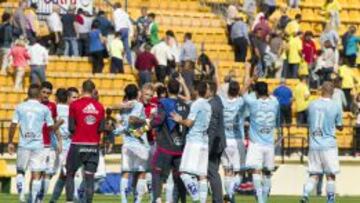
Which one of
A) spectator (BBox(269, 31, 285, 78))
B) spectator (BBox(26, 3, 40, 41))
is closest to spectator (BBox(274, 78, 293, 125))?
spectator (BBox(269, 31, 285, 78))

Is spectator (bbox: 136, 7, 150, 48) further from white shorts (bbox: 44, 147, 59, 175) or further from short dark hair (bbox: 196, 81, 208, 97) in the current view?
short dark hair (bbox: 196, 81, 208, 97)

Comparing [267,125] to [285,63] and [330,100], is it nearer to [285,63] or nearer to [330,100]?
[330,100]

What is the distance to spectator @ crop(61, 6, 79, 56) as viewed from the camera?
45812 millimetres

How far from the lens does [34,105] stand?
99.2ft

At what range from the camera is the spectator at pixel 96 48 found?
45.4m

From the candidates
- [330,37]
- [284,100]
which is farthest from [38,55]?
[330,37]

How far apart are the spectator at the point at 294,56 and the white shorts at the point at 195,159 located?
780 inches

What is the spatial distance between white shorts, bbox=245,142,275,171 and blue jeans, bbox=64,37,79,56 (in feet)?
47.1

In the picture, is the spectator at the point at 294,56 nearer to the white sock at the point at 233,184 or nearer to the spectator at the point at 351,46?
the spectator at the point at 351,46

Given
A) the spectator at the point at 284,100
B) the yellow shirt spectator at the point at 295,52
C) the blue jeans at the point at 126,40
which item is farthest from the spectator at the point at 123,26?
the yellow shirt spectator at the point at 295,52

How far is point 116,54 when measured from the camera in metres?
45.7

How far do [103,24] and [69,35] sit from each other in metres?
1.24

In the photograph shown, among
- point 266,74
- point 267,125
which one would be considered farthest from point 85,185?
point 266,74

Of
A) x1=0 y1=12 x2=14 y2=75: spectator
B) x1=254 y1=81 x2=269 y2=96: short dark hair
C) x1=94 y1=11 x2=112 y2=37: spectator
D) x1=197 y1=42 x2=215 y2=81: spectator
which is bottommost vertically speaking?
x1=254 y1=81 x2=269 y2=96: short dark hair
